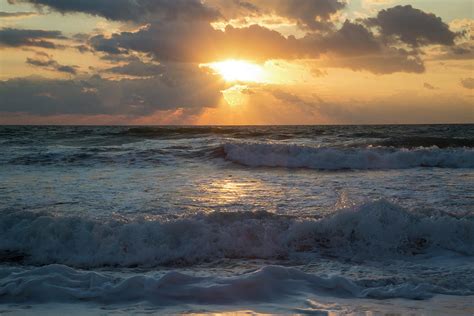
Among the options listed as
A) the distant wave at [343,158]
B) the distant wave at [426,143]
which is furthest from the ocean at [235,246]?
the distant wave at [426,143]

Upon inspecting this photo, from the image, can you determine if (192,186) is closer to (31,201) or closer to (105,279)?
(31,201)

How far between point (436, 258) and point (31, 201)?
7.70 metres

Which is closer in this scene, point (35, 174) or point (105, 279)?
point (105, 279)

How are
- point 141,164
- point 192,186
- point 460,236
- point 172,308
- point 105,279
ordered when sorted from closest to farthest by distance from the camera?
point 172,308 < point 105,279 < point 460,236 < point 192,186 < point 141,164

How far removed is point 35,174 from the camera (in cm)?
1480

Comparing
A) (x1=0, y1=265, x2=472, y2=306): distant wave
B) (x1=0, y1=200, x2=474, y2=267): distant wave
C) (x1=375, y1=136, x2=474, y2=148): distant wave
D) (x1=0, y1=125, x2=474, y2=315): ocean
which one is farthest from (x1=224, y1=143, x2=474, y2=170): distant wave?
(x1=0, y1=265, x2=472, y2=306): distant wave

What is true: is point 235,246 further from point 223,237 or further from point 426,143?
point 426,143

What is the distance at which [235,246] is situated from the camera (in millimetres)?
6883

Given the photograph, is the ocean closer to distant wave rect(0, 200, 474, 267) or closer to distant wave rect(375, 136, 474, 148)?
distant wave rect(0, 200, 474, 267)

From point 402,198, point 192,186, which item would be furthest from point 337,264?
point 192,186

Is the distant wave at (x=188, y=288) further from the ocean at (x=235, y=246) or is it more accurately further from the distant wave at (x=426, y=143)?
the distant wave at (x=426, y=143)

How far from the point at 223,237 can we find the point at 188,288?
6.71 ft

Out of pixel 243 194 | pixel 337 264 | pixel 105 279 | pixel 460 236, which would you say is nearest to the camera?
pixel 105 279

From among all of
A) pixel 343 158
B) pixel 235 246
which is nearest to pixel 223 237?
pixel 235 246
